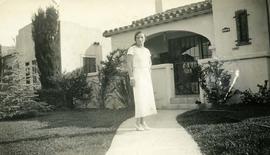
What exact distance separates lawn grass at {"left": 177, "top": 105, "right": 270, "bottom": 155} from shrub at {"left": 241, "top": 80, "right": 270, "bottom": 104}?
1.01 ft

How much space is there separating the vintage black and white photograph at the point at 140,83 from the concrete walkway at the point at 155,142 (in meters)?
0.01

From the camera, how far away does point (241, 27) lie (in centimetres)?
859

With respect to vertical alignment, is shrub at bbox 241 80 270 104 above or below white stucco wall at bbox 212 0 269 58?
below

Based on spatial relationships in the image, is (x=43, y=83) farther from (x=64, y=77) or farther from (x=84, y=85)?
(x=84, y=85)

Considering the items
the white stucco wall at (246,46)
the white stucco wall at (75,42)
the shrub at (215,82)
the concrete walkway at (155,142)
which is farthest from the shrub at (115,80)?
the concrete walkway at (155,142)

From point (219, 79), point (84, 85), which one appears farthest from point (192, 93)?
point (84, 85)

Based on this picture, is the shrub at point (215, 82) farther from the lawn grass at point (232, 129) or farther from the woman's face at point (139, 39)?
the woman's face at point (139, 39)

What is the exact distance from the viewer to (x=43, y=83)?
39.3 feet

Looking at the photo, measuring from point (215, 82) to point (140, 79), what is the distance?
9.95 ft

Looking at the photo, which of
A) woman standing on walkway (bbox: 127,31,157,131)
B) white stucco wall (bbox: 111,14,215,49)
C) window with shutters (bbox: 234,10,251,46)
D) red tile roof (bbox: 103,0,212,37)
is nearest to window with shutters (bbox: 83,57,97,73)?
red tile roof (bbox: 103,0,212,37)

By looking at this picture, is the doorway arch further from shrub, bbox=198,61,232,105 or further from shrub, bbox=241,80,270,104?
shrub, bbox=241,80,270,104

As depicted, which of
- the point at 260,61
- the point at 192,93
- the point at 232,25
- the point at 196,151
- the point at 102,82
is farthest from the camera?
the point at 102,82

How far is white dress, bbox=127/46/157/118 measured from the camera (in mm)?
5004

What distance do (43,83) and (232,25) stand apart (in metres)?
7.29
